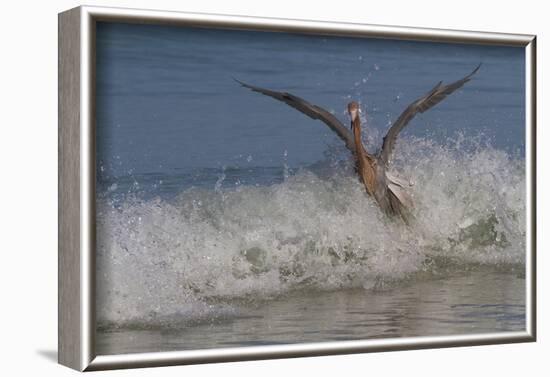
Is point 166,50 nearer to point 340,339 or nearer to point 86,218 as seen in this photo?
point 86,218

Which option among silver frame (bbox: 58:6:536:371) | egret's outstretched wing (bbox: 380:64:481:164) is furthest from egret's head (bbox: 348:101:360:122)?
silver frame (bbox: 58:6:536:371)

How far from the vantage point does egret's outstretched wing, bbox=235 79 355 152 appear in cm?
812

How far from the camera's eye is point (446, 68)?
28.4ft

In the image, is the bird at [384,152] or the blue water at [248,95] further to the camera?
the bird at [384,152]

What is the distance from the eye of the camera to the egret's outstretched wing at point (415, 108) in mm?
8477

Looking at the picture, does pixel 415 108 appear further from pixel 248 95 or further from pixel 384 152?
pixel 248 95

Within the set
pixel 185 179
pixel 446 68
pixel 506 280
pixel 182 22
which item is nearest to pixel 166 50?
pixel 182 22

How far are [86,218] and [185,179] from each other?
2.11ft

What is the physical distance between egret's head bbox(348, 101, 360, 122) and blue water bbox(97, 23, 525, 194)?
0.13 ft

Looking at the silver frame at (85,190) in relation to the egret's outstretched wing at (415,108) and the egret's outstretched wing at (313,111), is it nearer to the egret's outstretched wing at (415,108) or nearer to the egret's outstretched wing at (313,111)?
the egret's outstretched wing at (313,111)

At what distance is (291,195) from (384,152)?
26.7 inches

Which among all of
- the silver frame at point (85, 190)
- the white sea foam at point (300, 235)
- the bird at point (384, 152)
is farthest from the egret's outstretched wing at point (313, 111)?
the silver frame at point (85, 190)

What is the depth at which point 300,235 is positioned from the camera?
8195mm

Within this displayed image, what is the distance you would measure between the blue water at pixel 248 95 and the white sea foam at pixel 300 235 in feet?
0.43
